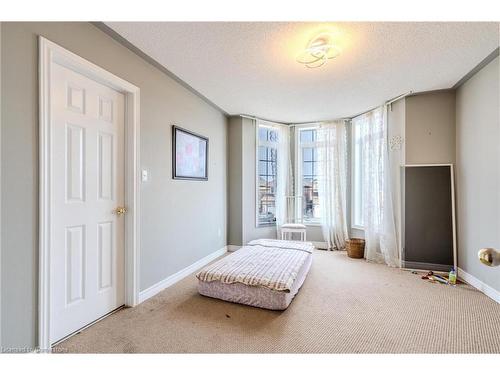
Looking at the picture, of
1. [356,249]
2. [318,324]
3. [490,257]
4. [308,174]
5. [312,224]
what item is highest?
[308,174]

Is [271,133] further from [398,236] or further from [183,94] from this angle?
[398,236]

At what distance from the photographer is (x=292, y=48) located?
→ 6.77 feet

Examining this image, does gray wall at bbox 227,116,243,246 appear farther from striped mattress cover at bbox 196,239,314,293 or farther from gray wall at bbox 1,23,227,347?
striped mattress cover at bbox 196,239,314,293

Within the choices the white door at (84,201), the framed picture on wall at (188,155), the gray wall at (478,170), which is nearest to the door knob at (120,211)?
the white door at (84,201)

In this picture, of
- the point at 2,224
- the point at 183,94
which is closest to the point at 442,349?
the point at 2,224

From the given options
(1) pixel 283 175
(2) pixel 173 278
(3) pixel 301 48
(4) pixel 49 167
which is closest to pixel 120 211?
(4) pixel 49 167

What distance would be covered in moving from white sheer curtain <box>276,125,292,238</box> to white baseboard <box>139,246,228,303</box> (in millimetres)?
1463

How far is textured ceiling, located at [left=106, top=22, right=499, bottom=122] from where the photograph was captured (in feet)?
5.95

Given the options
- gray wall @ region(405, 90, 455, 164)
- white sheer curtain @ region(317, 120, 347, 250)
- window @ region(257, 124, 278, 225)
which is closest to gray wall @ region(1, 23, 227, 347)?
window @ region(257, 124, 278, 225)

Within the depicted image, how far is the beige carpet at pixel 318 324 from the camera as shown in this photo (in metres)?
1.59

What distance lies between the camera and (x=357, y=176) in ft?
13.8

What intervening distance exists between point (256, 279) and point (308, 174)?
9.76 feet

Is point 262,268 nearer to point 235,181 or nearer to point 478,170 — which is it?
point 235,181

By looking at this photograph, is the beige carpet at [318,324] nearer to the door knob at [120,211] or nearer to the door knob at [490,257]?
the door knob at [120,211]
